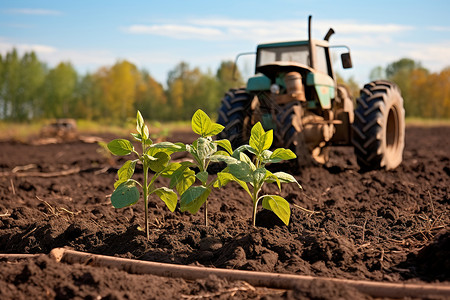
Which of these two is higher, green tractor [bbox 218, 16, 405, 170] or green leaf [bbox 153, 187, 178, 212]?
green tractor [bbox 218, 16, 405, 170]

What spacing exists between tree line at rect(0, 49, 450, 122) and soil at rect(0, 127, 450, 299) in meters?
43.2

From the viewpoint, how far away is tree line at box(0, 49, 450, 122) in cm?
5166

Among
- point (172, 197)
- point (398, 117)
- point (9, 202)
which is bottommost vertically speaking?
point (9, 202)

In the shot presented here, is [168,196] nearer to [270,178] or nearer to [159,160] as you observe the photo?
[159,160]

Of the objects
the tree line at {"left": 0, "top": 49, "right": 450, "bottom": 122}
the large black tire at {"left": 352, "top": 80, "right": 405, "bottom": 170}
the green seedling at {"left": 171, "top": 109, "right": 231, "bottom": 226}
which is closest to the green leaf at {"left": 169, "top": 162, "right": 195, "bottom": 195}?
the green seedling at {"left": 171, "top": 109, "right": 231, "bottom": 226}

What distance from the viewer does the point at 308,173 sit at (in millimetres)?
7414

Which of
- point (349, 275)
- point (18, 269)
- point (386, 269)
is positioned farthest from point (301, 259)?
point (18, 269)

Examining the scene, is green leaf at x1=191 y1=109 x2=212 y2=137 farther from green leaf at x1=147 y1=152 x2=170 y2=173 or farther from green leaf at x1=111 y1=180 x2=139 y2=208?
green leaf at x1=111 y1=180 x2=139 y2=208

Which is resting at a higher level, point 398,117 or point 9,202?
point 398,117

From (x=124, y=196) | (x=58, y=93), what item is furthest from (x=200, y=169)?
(x=58, y=93)

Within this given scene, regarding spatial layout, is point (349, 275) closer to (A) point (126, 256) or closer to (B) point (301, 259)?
(B) point (301, 259)

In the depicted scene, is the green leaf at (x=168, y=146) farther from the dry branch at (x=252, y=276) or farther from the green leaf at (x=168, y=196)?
the dry branch at (x=252, y=276)

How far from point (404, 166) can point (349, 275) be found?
606 cm

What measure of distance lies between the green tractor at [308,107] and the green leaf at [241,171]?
3582 millimetres
